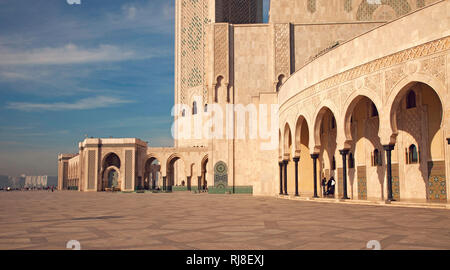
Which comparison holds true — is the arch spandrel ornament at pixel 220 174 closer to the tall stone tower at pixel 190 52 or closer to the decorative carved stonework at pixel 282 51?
the decorative carved stonework at pixel 282 51

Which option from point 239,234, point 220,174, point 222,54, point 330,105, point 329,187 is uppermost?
point 222,54

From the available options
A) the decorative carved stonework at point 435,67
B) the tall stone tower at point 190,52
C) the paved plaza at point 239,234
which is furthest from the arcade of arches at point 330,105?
the tall stone tower at point 190,52

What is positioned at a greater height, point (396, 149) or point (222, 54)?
point (222, 54)

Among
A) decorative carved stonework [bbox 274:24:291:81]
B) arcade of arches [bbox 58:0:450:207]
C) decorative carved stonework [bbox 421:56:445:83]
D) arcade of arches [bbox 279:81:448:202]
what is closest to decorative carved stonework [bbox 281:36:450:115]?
arcade of arches [bbox 58:0:450:207]

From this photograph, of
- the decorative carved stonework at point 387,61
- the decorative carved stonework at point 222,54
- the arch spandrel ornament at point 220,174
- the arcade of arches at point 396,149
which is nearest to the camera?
the decorative carved stonework at point 387,61

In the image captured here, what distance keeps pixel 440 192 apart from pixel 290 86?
909 cm

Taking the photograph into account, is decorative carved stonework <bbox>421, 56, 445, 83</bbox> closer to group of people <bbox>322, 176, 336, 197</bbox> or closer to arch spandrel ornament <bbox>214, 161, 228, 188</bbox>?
group of people <bbox>322, 176, 336, 197</bbox>

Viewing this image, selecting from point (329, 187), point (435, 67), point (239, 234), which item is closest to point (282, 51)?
point (329, 187)

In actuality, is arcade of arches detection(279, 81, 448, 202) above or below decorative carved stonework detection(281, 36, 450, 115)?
below

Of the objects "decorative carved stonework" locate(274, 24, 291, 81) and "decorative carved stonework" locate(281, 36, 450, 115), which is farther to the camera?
"decorative carved stonework" locate(274, 24, 291, 81)

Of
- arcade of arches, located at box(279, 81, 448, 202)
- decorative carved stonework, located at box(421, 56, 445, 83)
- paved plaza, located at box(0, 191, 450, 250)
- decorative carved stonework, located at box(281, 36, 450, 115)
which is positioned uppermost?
decorative carved stonework, located at box(281, 36, 450, 115)

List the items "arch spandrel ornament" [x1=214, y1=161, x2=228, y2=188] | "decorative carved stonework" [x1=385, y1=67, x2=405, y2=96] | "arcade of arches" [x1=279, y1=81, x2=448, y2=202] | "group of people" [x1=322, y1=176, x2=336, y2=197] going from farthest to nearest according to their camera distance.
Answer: "arch spandrel ornament" [x1=214, y1=161, x2=228, y2=188], "group of people" [x1=322, y1=176, x2=336, y2=197], "arcade of arches" [x1=279, y1=81, x2=448, y2=202], "decorative carved stonework" [x1=385, y1=67, x2=405, y2=96]

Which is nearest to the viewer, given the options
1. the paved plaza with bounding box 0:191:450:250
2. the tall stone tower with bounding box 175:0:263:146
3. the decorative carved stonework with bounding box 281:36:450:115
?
the paved plaza with bounding box 0:191:450:250

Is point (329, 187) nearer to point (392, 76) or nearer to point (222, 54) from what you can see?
point (392, 76)
